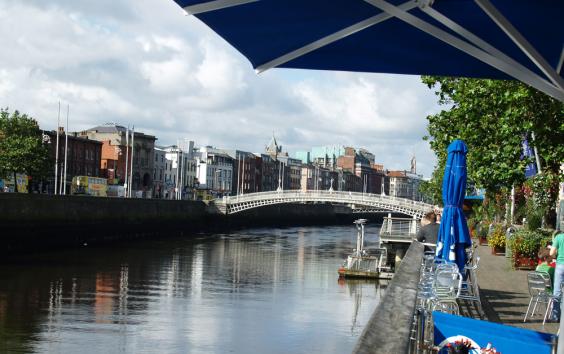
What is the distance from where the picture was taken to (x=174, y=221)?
69438 millimetres

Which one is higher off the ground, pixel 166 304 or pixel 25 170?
pixel 25 170

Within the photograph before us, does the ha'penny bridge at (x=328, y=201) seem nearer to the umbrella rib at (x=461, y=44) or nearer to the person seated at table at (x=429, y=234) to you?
the person seated at table at (x=429, y=234)

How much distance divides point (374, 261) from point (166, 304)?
12.1 m

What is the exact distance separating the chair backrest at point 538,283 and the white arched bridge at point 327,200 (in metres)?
54.5

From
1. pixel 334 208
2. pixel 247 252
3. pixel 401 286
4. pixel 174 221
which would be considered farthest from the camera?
pixel 334 208

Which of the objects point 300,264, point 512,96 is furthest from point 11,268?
point 512,96

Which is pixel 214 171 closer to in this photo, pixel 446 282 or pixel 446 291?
pixel 446 282

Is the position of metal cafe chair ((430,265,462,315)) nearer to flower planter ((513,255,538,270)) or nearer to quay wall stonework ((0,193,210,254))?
flower planter ((513,255,538,270))

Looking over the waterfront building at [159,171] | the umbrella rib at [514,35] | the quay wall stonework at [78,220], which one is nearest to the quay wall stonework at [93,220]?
the quay wall stonework at [78,220]

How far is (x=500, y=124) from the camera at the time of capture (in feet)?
66.1

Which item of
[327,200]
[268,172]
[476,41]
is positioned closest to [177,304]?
[476,41]

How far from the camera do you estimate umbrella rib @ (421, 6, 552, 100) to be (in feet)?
13.0

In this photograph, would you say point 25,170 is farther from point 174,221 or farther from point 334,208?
point 334,208

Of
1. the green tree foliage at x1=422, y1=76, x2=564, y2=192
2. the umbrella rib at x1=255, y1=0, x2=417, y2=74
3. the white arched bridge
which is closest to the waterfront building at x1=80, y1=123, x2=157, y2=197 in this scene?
the white arched bridge
